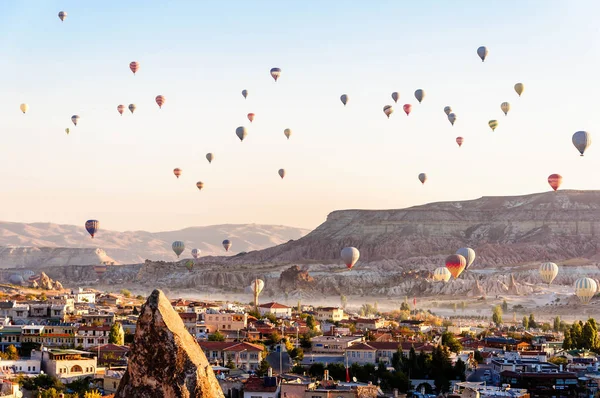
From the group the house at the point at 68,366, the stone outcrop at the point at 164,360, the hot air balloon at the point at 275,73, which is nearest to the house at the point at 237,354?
the house at the point at 68,366

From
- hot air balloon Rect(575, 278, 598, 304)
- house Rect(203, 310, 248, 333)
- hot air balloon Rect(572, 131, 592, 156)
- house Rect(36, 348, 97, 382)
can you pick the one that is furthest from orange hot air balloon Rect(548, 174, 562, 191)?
house Rect(36, 348, 97, 382)

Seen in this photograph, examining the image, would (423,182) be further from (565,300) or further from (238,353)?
(238,353)

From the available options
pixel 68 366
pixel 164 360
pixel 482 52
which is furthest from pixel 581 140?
pixel 164 360

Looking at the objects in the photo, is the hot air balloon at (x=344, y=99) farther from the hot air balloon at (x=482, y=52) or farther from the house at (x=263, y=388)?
the house at (x=263, y=388)

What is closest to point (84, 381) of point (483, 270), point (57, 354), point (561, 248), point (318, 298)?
point (57, 354)

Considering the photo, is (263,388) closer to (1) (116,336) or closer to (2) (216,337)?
(1) (116,336)

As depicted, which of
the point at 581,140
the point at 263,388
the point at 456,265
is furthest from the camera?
the point at 456,265
